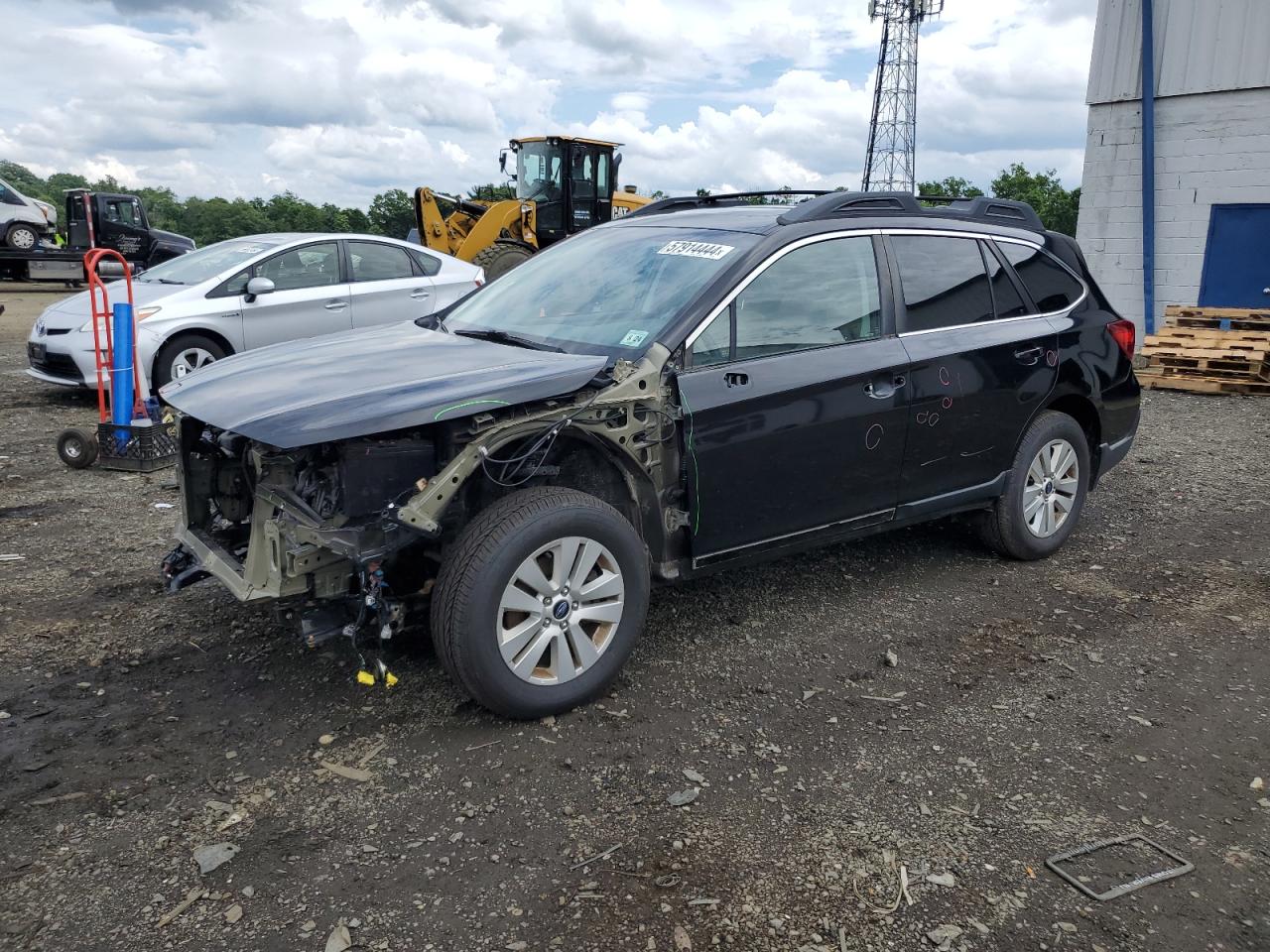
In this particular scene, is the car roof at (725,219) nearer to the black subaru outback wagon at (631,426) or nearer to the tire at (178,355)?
the black subaru outback wagon at (631,426)

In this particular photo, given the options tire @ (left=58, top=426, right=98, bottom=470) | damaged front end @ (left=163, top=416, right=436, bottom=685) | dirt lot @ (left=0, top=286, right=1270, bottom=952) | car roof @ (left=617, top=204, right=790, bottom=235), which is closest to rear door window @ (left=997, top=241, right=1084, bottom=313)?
car roof @ (left=617, top=204, right=790, bottom=235)

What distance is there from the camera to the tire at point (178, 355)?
833 centimetres

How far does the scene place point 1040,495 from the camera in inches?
205

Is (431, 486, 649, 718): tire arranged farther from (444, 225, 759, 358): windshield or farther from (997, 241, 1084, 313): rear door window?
(997, 241, 1084, 313): rear door window

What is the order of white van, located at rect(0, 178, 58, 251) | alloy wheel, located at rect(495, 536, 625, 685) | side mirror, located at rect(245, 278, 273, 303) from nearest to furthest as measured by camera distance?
alloy wheel, located at rect(495, 536, 625, 685) < side mirror, located at rect(245, 278, 273, 303) < white van, located at rect(0, 178, 58, 251)

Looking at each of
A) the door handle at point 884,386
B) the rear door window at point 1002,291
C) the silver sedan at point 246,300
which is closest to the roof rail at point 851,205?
the rear door window at point 1002,291

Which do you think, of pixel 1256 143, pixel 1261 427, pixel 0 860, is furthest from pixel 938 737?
pixel 1256 143

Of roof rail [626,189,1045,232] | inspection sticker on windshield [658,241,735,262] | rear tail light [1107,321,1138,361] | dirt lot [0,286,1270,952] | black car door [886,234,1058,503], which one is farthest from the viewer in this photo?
rear tail light [1107,321,1138,361]

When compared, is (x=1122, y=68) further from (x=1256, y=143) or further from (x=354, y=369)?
(x=354, y=369)

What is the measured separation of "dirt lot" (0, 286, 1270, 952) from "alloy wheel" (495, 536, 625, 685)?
0.24m

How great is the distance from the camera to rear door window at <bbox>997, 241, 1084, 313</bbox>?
198 inches

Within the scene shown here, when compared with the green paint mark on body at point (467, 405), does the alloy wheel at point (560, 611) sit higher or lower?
lower

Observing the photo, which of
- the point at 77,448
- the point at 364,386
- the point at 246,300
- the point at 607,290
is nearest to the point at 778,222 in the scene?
the point at 607,290

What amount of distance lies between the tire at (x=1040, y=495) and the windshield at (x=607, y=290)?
1999 mm
